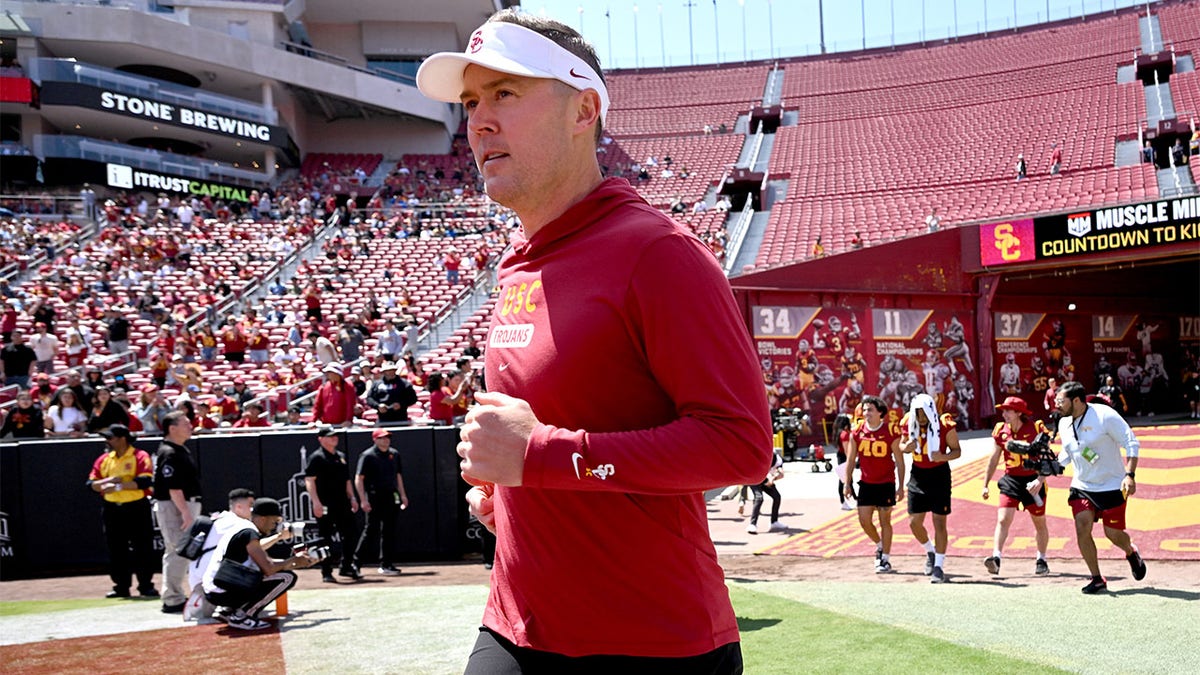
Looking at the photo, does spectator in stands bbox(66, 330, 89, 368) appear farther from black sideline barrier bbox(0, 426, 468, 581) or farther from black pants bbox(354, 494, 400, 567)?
black pants bbox(354, 494, 400, 567)

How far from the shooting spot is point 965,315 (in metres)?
26.5

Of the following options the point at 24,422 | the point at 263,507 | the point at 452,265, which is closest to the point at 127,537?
the point at 263,507

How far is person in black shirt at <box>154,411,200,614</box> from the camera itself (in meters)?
10.0

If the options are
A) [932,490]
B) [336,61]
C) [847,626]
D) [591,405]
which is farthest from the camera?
[336,61]


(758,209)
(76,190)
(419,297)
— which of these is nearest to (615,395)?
(419,297)

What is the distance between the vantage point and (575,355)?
1.88 meters

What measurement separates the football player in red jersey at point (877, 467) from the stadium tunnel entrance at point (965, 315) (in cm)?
1256

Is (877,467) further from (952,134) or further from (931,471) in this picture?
(952,134)

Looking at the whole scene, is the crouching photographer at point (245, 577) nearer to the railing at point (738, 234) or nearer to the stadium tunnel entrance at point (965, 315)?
the stadium tunnel entrance at point (965, 315)

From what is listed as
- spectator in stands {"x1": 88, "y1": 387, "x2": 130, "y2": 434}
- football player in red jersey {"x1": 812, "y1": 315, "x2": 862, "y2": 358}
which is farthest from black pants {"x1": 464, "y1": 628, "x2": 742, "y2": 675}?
football player in red jersey {"x1": 812, "y1": 315, "x2": 862, "y2": 358}

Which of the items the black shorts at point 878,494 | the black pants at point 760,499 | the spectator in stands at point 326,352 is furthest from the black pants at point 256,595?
the spectator in stands at point 326,352

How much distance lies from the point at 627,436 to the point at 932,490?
9.74m

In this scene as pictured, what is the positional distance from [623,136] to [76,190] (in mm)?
22107

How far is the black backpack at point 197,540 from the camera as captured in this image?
916 centimetres
